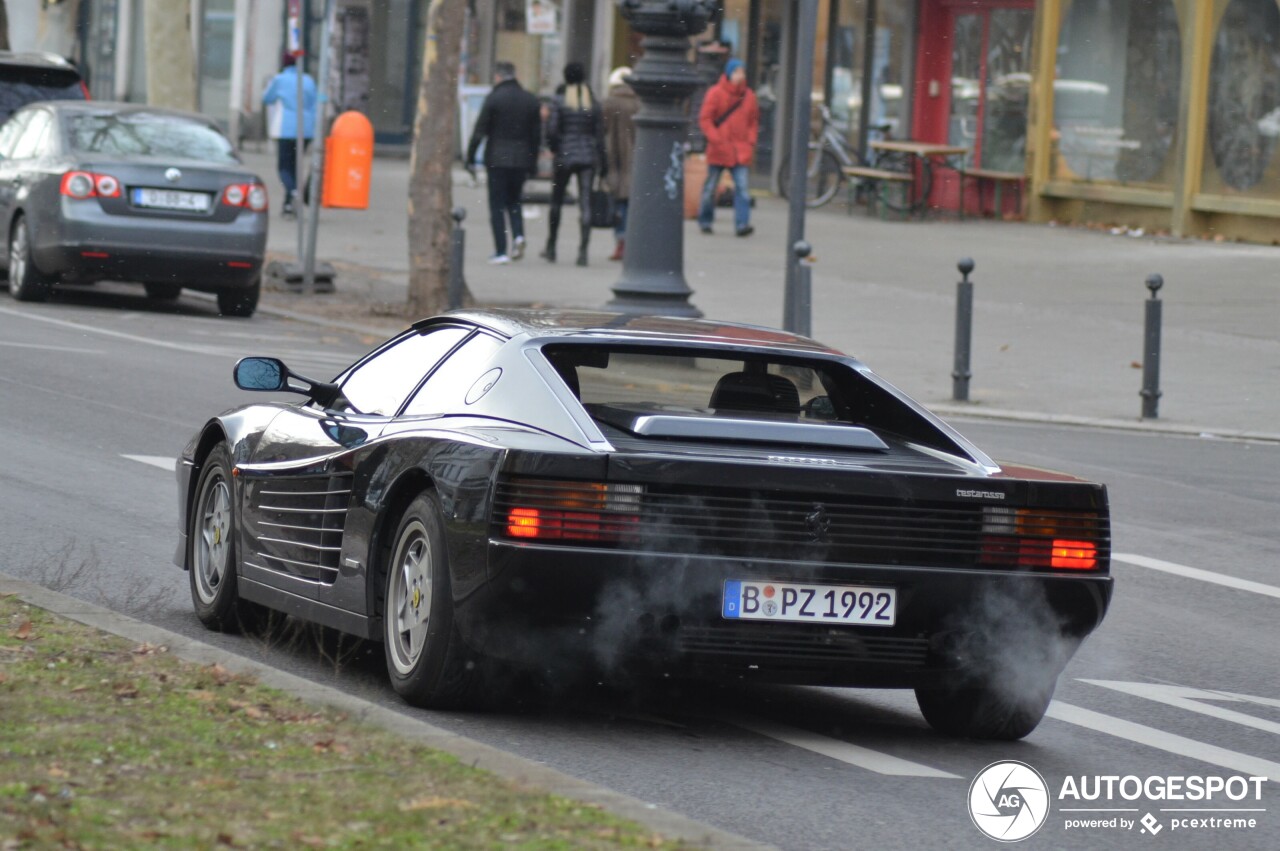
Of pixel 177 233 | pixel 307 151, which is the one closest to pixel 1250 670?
pixel 177 233

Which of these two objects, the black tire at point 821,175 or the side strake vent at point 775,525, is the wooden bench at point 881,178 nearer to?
the black tire at point 821,175

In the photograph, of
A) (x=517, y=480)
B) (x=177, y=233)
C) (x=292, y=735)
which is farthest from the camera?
(x=177, y=233)

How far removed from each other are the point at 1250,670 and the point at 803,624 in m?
2.73

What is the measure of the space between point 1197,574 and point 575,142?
53.7 ft

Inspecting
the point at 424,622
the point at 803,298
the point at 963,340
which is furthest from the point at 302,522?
the point at 803,298

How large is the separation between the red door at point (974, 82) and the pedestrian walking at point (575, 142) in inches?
331

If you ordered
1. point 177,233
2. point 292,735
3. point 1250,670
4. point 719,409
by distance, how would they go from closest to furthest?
point 292,735
point 719,409
point 1250,670
point 177,233

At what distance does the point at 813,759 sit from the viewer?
6.23 m

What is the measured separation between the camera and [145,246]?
1902 centimetres

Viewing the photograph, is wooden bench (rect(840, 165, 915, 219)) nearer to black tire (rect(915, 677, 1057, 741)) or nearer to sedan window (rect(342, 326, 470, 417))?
sedan window (rect(342, 326, 470, 417))

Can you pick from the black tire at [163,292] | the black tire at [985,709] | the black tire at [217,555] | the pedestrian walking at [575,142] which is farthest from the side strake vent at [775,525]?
the pedestrian walking at [575,142]

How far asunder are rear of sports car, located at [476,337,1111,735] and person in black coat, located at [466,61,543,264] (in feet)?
60.9

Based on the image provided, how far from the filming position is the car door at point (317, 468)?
7.02 m

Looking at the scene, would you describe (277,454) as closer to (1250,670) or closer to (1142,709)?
(1142,709)
